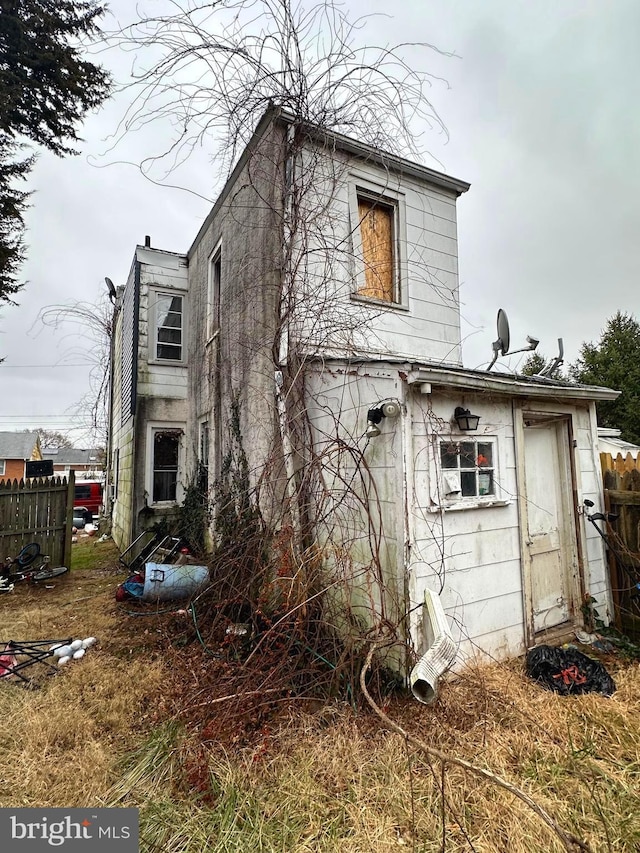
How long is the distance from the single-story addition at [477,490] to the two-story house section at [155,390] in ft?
17.2

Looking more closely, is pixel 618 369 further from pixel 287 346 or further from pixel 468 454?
pixel 287 346

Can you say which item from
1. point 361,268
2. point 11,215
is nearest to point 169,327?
point 11,215

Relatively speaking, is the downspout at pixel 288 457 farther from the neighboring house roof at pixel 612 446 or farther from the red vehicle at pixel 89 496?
A: the red vehicle at pixel 89 496

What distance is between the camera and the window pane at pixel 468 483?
3.71 m

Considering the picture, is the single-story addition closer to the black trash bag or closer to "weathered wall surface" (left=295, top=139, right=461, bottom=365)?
the black trash bag

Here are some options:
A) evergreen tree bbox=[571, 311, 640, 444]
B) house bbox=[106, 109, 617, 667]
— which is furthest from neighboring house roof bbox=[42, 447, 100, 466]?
evergreen tree bbox=[571, 311, 640, 444]

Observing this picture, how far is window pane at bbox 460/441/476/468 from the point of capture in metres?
3.73

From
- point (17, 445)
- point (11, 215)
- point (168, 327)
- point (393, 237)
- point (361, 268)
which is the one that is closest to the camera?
point (361, 268)

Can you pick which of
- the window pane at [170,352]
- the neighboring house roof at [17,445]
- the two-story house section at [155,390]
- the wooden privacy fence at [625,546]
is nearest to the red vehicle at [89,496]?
the two-story house section at [155,390]

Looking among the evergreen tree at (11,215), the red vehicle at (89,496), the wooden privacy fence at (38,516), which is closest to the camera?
the wooden privacy fence at (38,516)

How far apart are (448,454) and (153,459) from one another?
6.77 m

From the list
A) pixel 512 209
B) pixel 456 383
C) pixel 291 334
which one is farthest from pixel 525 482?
pixel 512 209

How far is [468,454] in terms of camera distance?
149 inches

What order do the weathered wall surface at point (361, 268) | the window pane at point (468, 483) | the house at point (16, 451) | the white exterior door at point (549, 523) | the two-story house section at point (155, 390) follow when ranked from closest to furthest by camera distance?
the window pane at point (468, 483)
the white exterior door at point (549, 523)
the weathered wall surface at point (361, 268)
the two-story house section at point (155, 390)
the house at point (16, 451)
